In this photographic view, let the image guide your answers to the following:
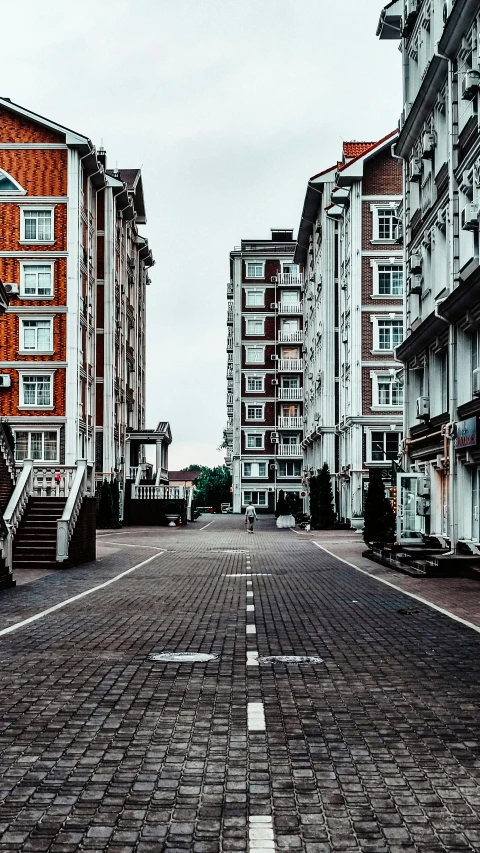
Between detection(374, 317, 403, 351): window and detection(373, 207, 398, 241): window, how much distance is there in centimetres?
446

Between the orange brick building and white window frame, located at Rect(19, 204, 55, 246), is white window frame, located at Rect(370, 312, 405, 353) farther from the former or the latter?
white window frame, located at Rect(19, 204, 55, 246)

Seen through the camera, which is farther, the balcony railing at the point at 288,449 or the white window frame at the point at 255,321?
the white window frame at the point at 255,321

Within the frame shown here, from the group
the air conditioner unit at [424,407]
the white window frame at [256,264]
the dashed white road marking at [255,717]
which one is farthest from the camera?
the white window frame at [256,264]

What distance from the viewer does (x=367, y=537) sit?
115 feet

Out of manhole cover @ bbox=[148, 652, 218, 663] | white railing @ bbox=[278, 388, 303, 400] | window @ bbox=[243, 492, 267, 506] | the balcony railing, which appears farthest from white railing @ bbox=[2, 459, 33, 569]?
white railing @ bbox=[278, 388, 303, 400]

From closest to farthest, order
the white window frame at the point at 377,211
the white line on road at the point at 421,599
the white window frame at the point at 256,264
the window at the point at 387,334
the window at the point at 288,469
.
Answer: the white line on road at the point at 421,599
the white window frame at the point at 377,211
the window at the point at 387,334
the window at the point at 288,469
the white window frame at the point at 256,264

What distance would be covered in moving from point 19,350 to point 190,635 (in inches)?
1613

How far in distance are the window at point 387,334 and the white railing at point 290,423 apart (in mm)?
41710

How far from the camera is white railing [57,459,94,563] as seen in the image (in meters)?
26.9

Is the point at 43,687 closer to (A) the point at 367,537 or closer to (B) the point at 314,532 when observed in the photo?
(A) the point at 367,537

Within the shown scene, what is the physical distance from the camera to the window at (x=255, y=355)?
319 ft

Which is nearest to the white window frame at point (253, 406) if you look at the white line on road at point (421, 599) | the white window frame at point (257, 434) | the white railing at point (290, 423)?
the white window frame at point (257, 434)

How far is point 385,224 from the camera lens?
54156 millimetres

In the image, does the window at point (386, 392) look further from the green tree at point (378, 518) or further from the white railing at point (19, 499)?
the white railing at point (19, 499)
